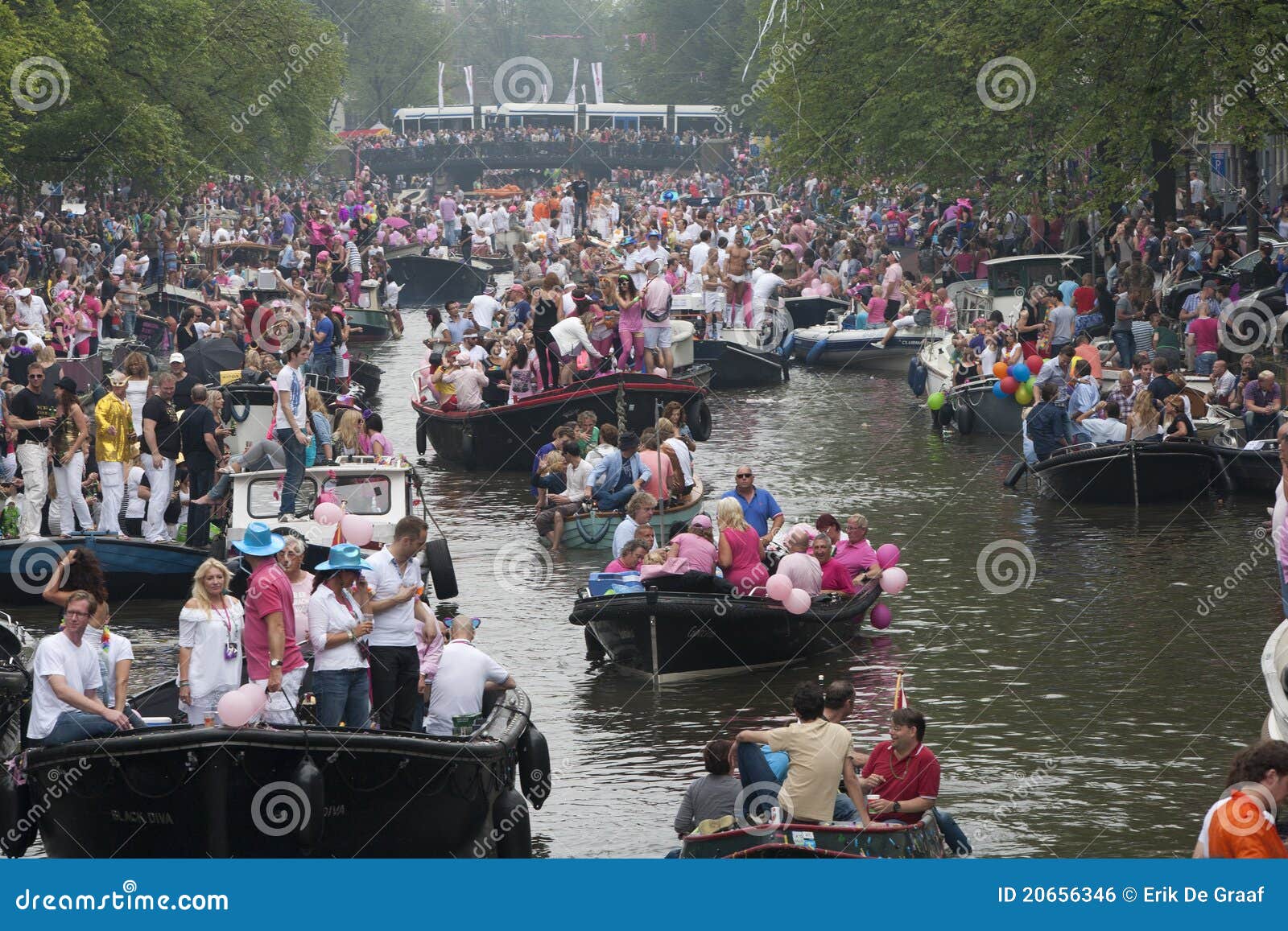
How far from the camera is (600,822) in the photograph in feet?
44.8

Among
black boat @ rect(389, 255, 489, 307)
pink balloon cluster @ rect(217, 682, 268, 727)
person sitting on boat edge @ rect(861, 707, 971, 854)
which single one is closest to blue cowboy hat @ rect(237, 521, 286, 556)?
pink balloon cluster @ rect(217, 682, 268, 727)

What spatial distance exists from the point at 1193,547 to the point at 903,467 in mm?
6447

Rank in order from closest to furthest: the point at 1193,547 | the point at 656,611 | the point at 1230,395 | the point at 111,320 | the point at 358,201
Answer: the point at 656,611 → the point at 1193,547 → the point at 1230,395 → the point at 111,320 → the point at 358,201

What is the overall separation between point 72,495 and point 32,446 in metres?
0.89

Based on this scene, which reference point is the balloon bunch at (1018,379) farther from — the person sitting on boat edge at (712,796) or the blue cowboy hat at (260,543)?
the person sitting on boat edge at (712,796)

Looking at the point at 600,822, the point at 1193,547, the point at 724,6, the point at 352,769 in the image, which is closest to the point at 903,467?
the point at 1193,547

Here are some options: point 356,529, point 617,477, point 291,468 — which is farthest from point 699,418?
point 356,529

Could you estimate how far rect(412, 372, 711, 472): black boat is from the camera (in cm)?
2778

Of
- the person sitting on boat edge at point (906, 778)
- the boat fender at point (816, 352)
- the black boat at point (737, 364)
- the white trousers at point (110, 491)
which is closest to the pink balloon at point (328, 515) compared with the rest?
the white trousers at point (110, 491)

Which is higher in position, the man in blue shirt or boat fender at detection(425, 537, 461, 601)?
the man in blue shirt

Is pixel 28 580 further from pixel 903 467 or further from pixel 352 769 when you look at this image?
pixel 903 467

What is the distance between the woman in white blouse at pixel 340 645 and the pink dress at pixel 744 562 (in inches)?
214

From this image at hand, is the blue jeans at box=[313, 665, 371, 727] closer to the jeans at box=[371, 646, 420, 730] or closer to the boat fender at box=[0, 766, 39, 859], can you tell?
the jeans at box=[371, 646, 420, 730]

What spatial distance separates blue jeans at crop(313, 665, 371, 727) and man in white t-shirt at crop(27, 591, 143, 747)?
116cm
